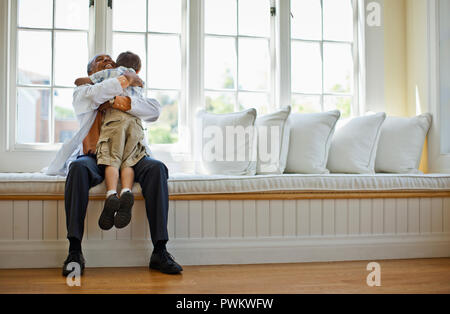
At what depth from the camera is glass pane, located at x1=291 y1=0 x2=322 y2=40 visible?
3809mm

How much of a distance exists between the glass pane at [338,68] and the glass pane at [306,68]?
7 centimetres

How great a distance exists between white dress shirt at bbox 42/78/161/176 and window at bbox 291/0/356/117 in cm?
144

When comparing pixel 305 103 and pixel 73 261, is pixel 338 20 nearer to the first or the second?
pixel 305 103

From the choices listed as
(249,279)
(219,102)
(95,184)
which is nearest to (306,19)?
→ (219,102)

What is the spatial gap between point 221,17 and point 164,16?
444 millimetres

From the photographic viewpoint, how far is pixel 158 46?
142 inches

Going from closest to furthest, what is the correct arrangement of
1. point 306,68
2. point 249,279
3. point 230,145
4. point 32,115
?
point 249,279 < point 230,145 < point 32,115 < point 306,68

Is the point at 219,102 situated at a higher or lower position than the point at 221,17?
lower

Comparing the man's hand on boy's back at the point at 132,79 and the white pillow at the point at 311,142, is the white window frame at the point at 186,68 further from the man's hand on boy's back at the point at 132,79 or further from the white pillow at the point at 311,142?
the man's hand on boy's back at the point at 132,79

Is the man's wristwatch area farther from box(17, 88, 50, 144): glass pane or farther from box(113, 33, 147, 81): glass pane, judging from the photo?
box(17, 88, 50, 144): glass pane

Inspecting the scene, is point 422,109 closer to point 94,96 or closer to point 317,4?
point 317,4

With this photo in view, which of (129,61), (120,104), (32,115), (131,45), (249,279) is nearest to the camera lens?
(249,279)

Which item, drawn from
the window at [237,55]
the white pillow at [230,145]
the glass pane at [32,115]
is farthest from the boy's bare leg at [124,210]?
the window at [237,55]

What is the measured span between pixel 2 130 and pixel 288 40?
2.24 m
